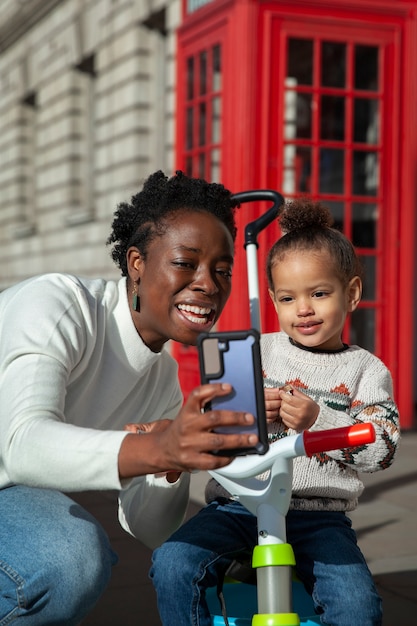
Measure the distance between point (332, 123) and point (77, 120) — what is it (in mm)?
5481

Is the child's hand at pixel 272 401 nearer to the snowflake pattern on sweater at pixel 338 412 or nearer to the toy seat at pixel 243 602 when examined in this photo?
the snowflake pattern on sweater at pixel 338 412

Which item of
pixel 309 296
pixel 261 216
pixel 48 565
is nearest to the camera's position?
pixel 261 216

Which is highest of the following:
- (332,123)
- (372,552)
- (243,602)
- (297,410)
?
(332,123)

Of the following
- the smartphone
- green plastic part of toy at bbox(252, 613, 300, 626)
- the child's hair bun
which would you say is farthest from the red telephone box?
the smartphone

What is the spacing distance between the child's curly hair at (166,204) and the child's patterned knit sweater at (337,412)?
393 mm

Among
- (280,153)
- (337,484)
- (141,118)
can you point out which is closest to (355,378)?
(337,484)

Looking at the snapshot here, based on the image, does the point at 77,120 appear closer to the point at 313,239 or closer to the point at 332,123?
the point at 332,123

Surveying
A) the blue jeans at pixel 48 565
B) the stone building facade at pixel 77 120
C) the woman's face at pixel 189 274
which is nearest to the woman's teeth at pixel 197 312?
the woman's face at pixel 189 274

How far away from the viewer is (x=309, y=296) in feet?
7.84

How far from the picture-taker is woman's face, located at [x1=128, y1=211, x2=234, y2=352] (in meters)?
2.12

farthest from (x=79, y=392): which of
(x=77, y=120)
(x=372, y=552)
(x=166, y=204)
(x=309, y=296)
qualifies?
(x=77, y=120)

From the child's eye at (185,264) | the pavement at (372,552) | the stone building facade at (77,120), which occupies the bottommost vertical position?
the pavement at (372,552)

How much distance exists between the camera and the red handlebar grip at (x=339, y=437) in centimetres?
167

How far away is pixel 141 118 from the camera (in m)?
9.28
